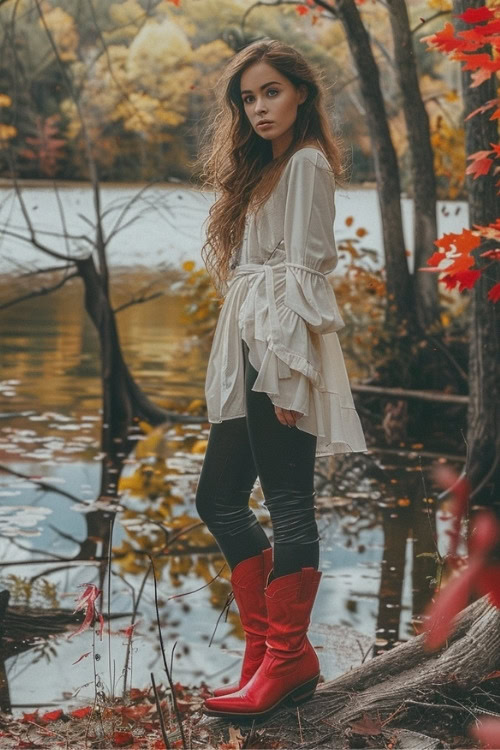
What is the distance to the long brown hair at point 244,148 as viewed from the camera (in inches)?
105

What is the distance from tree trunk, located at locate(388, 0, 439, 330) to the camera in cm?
742

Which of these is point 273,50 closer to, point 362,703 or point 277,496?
point 277,496

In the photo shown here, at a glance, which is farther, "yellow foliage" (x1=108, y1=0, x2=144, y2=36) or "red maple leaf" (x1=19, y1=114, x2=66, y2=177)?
"yellow foliage" (x1=108, y1=0, x2=144, y2=36)

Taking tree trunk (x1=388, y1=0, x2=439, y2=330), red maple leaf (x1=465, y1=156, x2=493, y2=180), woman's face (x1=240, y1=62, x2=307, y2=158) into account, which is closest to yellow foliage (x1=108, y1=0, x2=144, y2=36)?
tree trunk (x1=388, y1=0, x2=439, y2=330)

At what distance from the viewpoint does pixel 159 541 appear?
541 cm

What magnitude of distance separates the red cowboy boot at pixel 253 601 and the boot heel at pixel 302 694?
110mm

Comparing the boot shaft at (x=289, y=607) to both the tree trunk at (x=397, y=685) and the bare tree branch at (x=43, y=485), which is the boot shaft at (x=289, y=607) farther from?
the bare tree branch at (x=43, y=485)

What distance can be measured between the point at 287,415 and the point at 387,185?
5350 mm

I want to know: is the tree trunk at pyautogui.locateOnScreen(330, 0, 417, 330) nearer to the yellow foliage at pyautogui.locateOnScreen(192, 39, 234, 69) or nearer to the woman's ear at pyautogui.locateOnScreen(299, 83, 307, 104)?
the woman's ear at pyautogui.locateOnScreen(299, 83, 307, 104)

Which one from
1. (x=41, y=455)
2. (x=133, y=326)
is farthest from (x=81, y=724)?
(x=133, y=326)

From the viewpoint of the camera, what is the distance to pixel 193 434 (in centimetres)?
760

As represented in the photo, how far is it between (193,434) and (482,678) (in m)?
4.95

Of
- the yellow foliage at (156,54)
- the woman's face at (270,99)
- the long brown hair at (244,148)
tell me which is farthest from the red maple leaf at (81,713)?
the yellow foliage at (156,54)

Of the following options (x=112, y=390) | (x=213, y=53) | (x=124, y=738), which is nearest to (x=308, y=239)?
(x=124, y=738)
